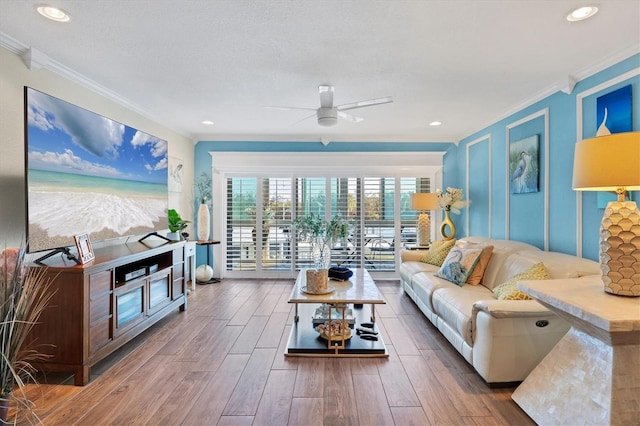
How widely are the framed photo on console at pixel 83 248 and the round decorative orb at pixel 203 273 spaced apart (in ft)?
9.35

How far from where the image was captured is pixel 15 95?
2.48 m

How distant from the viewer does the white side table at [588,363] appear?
158 centimetres

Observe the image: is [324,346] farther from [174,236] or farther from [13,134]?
[13,134]

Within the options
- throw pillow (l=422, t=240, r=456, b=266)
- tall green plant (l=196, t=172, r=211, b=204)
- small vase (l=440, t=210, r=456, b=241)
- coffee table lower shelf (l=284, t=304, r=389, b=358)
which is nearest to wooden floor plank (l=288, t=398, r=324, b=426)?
coffee table lower shelf (l=284, t=304, r=389, b=358)

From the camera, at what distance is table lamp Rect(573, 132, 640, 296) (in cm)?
165

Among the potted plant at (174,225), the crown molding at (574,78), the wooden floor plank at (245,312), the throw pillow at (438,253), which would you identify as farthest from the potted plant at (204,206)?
the crown molding at (574,78)

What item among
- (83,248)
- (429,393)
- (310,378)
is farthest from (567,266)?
(83,248)

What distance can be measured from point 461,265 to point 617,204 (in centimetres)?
183

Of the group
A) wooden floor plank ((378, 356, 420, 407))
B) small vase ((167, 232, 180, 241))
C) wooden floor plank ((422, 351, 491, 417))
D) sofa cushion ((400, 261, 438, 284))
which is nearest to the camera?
wooden floor plank ((422, 351, 491, 417))

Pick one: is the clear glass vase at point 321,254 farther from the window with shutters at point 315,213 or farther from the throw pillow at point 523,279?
the window with shutters at point 315,213

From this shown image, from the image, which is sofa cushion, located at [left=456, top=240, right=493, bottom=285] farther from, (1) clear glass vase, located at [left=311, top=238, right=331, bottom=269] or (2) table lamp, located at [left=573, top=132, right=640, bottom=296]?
(2) table lamp, located at [left=573, top=132, right=640, bottom=296]

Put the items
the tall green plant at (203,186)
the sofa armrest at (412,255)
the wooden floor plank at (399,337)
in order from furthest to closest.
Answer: the tall green plant at (203,186)
the sofa armrest at (412,255)
the wooden floor plank at (399,337)

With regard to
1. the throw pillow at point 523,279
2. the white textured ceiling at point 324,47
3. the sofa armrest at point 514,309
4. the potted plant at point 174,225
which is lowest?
the sofa armrest at point 514,309

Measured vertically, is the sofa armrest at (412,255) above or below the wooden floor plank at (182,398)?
above
